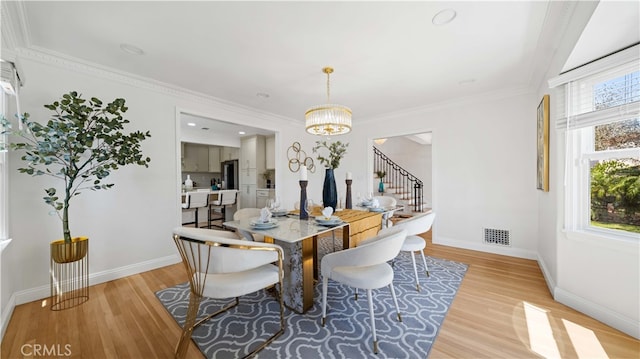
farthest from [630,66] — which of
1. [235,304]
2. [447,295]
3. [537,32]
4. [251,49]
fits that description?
[235,304]

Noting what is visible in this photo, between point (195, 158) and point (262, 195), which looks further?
point (195, 158)

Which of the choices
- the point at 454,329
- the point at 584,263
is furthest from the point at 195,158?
the point at 584,263

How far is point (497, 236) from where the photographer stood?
142 inches

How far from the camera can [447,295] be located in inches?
92.1

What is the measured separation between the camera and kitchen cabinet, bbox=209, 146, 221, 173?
25.0 ft

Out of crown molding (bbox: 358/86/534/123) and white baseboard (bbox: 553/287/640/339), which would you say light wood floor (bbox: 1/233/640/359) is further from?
crown molding (bbox: 358/86/534/123)

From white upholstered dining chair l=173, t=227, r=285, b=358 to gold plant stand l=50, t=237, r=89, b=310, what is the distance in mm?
1528

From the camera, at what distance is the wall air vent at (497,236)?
140 inches

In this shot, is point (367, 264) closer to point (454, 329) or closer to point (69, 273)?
point (454, 329)

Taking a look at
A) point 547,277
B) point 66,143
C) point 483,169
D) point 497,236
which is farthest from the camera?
point 483,169

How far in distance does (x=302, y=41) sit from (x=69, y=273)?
3.41 meters

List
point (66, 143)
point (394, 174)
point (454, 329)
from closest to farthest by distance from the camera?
point (454, 329), point (66, 143), point (394, 174)

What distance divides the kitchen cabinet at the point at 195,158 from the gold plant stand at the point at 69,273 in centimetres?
516

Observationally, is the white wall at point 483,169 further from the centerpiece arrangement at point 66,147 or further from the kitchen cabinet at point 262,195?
the centerpiece arrangement at point 66,147
